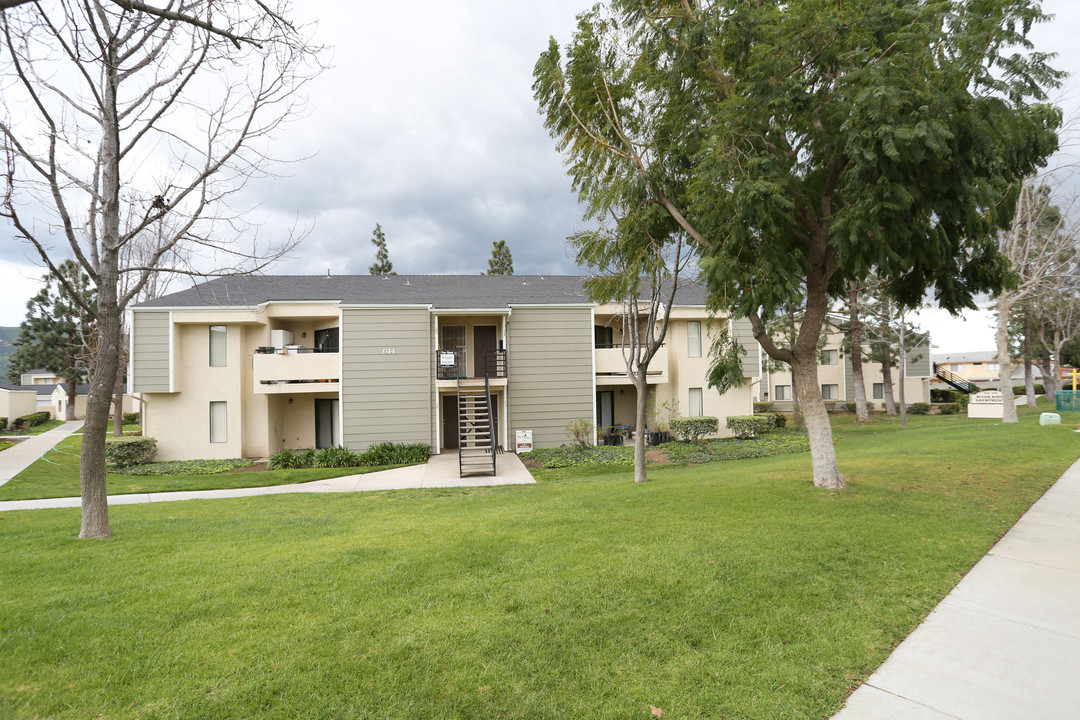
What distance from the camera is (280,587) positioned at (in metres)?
4.83

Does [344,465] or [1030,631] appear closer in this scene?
[1030,631]

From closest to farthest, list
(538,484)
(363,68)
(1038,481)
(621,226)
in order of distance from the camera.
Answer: (363,68)
(1038,481)
(621,226)
(538,484)

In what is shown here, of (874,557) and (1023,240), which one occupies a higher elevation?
(1023,240)

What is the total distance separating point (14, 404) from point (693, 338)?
143 feet

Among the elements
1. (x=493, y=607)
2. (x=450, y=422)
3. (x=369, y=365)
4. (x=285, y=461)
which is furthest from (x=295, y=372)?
(x=493, y=607)

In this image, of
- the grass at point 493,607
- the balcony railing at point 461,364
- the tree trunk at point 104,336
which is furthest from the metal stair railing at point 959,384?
the tree trunk at point 104,336

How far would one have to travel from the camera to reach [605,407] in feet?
69.4

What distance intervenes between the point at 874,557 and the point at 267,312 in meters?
18.6

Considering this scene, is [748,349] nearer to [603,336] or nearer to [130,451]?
[603,336]

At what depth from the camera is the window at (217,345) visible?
714 inches

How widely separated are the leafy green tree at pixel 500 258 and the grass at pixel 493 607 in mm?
37662

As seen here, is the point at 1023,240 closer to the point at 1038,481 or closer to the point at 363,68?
the point at 1038,481

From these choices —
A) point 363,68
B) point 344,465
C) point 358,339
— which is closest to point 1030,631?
point 363,68

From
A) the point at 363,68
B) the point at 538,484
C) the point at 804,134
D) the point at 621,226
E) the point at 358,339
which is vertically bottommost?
the point at 538,484
